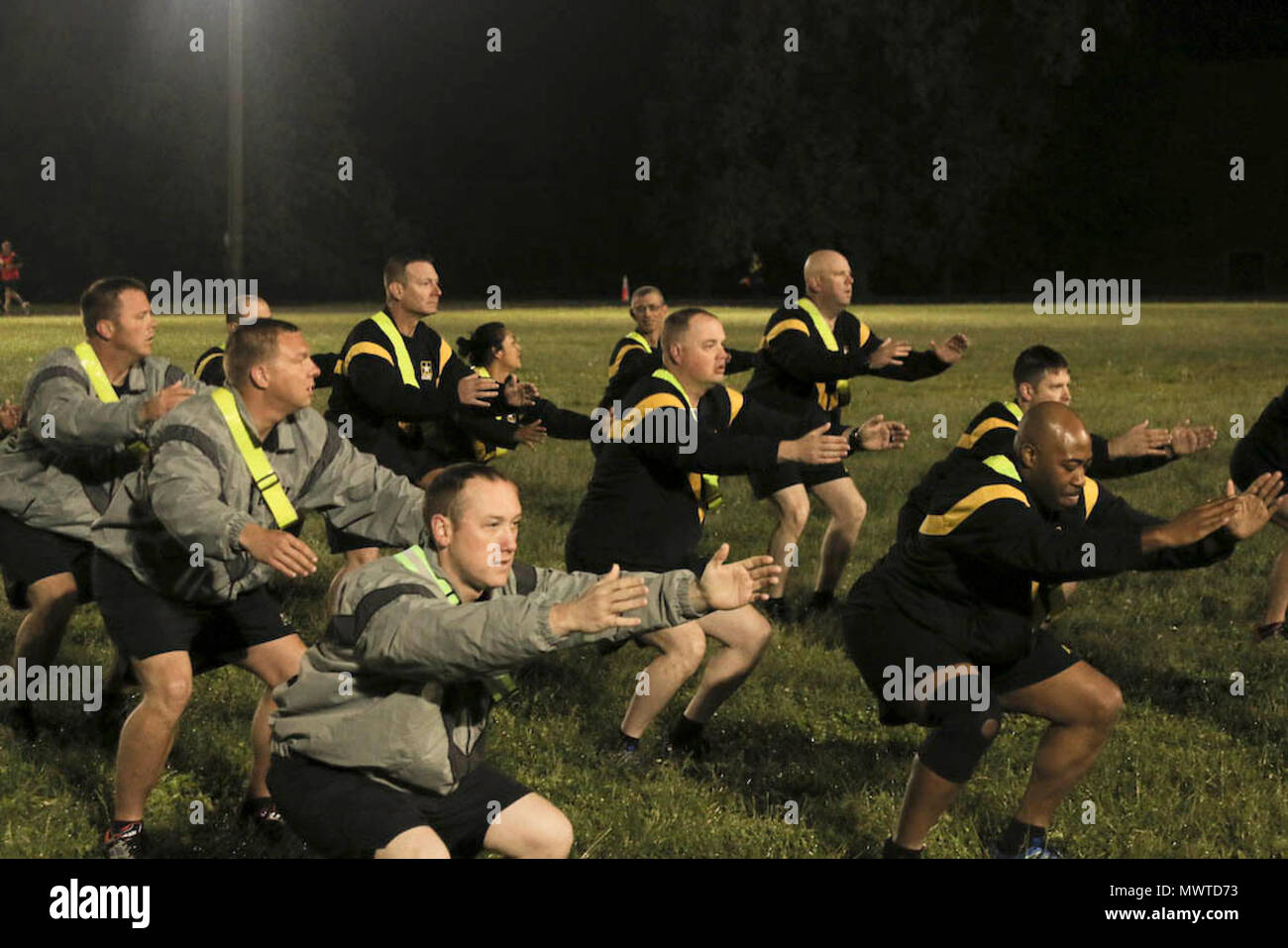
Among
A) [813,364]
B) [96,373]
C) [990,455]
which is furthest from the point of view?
[813,364]

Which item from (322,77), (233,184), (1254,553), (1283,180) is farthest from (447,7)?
(1254,553)

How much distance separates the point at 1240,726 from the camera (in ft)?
23.3

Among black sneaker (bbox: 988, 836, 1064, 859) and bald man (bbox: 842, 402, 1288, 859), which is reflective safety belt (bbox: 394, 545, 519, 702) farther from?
black sneaker (bbox: 988, 836, 1064, 859)

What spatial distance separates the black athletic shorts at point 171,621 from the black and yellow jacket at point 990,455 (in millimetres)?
2452

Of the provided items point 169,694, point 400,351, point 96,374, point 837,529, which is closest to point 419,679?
point 169,694

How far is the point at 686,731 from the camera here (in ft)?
22.1

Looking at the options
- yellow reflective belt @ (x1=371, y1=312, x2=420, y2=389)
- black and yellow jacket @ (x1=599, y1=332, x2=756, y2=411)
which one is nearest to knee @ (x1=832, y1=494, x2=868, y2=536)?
black and yellow jacket @ (x1=599, y1=332, x2=756, y2=411)

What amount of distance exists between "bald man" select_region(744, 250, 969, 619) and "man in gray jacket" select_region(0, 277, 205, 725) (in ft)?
12.8

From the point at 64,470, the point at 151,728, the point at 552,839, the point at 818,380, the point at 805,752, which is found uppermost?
the point at 818,380

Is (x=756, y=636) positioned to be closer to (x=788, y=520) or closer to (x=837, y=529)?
(x=837, y=529)

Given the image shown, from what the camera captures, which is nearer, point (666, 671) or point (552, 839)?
point (552, 839)

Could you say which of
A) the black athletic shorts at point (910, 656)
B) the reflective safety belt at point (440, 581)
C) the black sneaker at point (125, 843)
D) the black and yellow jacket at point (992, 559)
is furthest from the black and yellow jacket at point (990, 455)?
the black sneaker at point (125, 843)

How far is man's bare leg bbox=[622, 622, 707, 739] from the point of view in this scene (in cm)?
653

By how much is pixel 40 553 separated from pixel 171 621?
177cm
